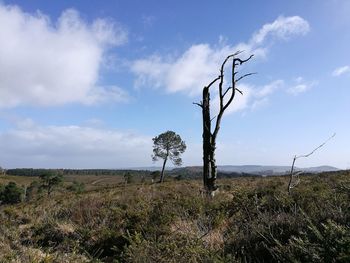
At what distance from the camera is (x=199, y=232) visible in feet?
21.2

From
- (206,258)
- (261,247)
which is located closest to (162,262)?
(206,258)

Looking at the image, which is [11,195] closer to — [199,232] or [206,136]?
[206,136]

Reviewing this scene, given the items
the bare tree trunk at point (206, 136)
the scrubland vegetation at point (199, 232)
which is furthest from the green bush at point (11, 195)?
the bare tree trunk at point (206, 136)

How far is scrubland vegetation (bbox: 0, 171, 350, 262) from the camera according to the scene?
416 centimetres

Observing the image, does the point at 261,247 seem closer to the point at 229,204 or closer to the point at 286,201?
the point at 286,201

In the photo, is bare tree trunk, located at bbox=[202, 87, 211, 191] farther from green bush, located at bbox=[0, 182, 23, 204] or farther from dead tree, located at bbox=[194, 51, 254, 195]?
green bush, located at bbox=[0, 182, 23, 204]

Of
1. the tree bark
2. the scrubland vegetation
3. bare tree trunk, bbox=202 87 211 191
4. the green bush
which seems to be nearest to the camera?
the scrubland vegetation

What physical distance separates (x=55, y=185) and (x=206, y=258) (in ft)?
187

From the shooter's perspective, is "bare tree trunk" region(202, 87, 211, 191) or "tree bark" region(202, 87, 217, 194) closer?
"tree bark" region(202, 87, 217, 194)

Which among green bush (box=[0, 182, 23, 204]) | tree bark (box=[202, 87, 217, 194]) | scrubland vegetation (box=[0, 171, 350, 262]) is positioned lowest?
green bush (box=[0, 182, 23, 204])

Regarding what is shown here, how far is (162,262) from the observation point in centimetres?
478

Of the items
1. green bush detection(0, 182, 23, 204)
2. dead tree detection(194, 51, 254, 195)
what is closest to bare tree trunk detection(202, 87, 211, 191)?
dead tree detection(194, 51, 254, 195)

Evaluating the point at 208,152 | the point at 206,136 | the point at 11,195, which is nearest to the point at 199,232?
the point at 208,152

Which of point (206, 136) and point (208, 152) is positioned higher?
point (206, 136)
